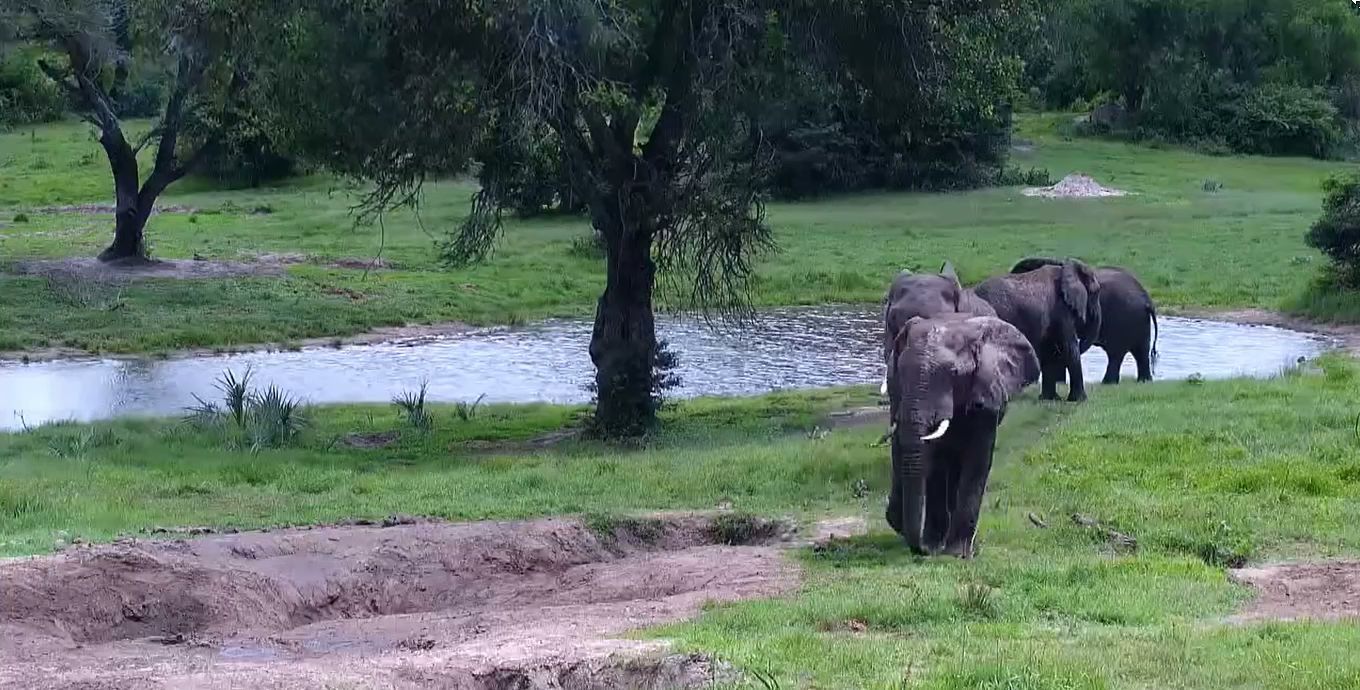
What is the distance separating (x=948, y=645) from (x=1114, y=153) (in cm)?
5322

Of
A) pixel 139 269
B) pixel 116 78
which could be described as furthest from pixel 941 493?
pixel 116 78

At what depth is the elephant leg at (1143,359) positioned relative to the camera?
21.8 m

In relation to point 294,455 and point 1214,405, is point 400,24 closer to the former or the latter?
point 294,455

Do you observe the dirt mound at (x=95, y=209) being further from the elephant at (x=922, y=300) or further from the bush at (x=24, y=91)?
the elephant at (x=922, y=300)

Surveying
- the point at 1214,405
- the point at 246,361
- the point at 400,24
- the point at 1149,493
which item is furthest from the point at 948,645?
the point at 246,361

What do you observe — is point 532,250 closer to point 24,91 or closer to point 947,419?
point 24,91

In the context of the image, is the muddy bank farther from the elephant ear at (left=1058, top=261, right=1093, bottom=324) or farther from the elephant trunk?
the elephant trunk

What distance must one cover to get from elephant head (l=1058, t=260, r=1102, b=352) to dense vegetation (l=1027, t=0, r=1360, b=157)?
4027cm

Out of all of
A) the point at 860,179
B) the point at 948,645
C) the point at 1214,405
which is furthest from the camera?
the point at 860,179

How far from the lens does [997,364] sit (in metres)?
11.2

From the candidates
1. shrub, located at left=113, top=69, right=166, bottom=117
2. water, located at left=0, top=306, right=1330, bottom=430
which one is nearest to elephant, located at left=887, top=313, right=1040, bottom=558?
water, located at left=0, top=306, right=1330, bottom=430

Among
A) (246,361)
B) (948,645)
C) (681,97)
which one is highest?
(681,97)

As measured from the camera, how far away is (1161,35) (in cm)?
6569

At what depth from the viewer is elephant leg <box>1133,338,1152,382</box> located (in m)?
21.8
